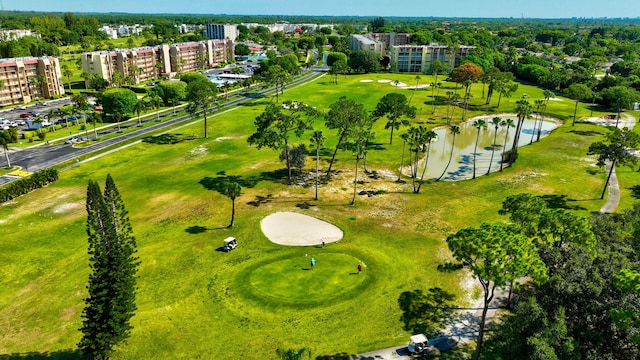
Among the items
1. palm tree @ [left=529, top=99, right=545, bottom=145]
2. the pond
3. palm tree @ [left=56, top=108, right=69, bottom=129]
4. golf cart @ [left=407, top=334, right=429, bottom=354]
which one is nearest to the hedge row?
palm tree @ [left=56, top=108, right=69, bottom=129]

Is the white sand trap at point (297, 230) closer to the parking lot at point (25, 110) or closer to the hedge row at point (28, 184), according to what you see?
the hedge row at point (28, 184)

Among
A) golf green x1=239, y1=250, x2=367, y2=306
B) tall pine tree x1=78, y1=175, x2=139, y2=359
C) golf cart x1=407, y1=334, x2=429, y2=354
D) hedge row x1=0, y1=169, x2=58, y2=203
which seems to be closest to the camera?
tall pine tree x1=78, y1=175, x2=139, y2=359

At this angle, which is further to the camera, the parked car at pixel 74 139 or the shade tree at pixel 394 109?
the parked car at pixel 74 139

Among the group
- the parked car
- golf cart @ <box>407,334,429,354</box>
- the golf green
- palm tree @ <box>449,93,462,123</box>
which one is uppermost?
palm tree @ <box>449,93,462,123</box>

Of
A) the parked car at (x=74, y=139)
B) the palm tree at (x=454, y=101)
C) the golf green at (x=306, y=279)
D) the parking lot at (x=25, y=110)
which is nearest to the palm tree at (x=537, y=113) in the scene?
the palm tree at (x=454, y=101)

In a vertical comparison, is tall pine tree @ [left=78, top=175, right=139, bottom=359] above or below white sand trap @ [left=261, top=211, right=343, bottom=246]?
above

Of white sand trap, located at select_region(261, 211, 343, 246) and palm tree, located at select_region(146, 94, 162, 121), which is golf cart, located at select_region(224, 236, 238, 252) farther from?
palm tree, located at select_region(146, 94, 162, 121)

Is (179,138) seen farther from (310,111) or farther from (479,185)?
(479,185)

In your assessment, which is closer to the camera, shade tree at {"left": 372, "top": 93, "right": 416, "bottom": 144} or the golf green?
the golf green
